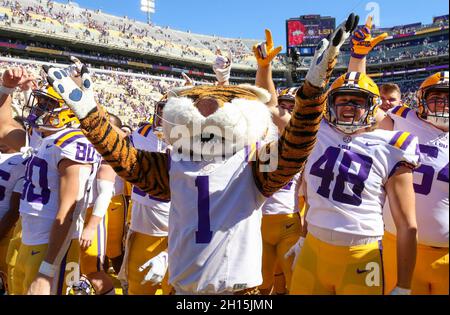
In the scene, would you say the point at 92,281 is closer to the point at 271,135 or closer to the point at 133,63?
the point at 271,135

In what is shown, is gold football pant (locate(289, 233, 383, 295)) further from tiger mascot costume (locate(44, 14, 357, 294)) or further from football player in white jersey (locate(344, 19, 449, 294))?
tiger mascot costume (locate(44, 14, 357, 294))

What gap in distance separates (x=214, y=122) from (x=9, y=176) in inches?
90.3

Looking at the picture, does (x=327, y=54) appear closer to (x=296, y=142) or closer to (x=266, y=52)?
(x=296, y=142)


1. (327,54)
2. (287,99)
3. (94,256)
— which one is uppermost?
(287,99)

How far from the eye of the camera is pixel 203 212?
5.90ft

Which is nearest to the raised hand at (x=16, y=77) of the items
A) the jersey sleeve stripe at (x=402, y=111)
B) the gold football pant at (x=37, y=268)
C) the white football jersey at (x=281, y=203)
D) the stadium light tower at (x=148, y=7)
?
the gold football pant at (x=37, y=268)

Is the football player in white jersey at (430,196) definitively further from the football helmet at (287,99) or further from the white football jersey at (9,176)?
the white football jersey at (9,176)

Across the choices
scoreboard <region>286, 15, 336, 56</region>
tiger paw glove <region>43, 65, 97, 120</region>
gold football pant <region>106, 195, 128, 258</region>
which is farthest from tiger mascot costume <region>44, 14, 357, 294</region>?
scoreboard <region>286, 15, 336, 56</region>

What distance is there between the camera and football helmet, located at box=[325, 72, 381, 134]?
230 cm

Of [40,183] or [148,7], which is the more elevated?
[148,7]

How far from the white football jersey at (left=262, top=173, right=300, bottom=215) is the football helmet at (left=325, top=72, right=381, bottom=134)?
1.29 metres

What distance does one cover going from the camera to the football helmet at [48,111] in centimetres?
266

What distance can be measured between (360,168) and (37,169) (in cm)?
196

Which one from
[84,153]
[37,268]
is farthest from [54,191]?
[37,268]
